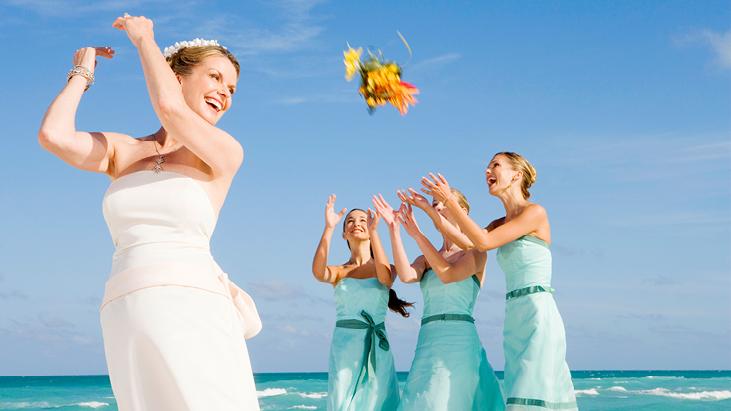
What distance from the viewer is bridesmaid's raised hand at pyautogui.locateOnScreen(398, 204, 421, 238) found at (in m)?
8.36

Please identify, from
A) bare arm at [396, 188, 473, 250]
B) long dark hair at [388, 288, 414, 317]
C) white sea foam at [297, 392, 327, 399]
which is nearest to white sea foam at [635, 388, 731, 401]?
white sea foam at [297, 392, 327, 399]

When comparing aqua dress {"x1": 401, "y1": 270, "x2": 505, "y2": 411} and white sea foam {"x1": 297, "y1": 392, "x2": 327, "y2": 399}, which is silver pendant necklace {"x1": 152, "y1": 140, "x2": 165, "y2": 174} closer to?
aqua dress {"x1": 401, "y1": 270, "x2": 505, "y2": 411}

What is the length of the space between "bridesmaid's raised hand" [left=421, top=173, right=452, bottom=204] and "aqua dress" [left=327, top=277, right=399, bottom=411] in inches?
81.8

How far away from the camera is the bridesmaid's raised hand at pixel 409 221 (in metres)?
8.36

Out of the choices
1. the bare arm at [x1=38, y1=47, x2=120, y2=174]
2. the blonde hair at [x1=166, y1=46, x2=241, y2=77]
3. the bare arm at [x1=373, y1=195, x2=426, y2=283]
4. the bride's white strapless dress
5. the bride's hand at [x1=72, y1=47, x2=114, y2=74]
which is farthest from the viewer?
the bare arm at [x1=373, y1=195, x2=426, y2=283]

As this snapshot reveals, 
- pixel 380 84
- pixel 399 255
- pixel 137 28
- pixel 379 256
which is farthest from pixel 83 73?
pixel 379 256

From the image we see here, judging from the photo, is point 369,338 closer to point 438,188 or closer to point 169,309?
point 438,188

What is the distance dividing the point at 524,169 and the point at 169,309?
504 centimetres

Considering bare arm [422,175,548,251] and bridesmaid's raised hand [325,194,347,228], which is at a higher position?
bridesmaid's raised hand [325,194,347,228]

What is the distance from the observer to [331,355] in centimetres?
935

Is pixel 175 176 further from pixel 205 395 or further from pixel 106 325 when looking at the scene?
pixel 205 395

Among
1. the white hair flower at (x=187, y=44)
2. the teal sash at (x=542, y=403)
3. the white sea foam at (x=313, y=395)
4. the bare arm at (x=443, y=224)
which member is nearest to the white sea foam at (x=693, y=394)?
the white sea foam at (x=313, y=395)

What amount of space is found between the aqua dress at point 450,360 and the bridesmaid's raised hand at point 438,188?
3.61ft

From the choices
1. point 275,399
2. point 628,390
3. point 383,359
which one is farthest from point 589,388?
point 383,359
